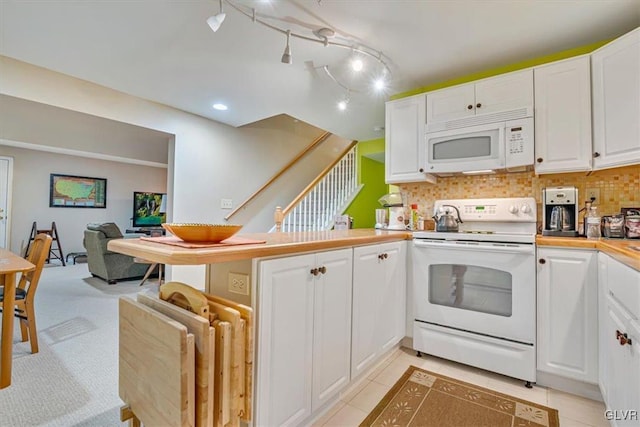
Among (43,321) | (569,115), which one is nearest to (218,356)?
(569,115)

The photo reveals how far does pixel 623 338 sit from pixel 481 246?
877 millimetres

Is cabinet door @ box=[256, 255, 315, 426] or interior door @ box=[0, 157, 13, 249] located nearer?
cabinet door @ box=[256, 255, 315, 426]

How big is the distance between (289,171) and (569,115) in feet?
13.4

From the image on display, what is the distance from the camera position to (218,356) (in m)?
1.07

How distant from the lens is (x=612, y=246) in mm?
1459

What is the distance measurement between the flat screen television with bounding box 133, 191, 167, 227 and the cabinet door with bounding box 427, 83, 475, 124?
22.4ft

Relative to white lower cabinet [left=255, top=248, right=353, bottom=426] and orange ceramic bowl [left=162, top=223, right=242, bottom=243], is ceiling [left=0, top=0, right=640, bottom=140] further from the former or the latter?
white lower cabinet [left=255, top=248, right=353, bottom=426]

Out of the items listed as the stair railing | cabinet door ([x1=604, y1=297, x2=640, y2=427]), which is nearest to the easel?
the stair railing

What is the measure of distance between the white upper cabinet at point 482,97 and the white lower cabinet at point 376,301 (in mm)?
1196

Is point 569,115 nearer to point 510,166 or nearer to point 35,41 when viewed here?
point 510,166

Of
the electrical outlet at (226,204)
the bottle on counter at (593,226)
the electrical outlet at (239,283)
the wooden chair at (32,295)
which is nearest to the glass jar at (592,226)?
the bottle on counter at (593,226)

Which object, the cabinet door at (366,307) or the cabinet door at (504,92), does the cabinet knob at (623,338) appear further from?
the cabinet door at (504,92)

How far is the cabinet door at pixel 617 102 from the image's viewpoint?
1785mm

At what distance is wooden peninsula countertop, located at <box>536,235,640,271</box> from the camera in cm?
114
